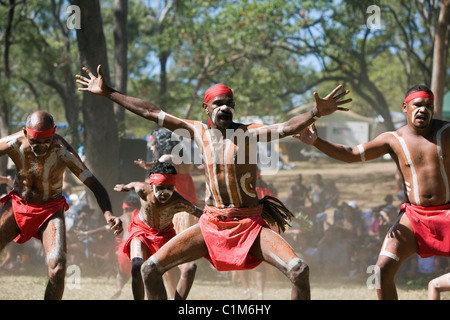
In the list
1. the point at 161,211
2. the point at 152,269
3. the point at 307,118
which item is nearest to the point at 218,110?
the point at 307,118

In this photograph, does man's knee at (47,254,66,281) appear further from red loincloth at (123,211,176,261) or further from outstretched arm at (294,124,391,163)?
outstretched arm at (294,124,391,163)

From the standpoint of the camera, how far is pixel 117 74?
13938 millimetres

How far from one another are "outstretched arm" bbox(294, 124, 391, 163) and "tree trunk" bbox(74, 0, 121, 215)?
5.89 meters

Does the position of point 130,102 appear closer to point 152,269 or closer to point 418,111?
point 152,269

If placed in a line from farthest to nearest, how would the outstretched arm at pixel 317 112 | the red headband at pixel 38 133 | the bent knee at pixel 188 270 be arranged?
the bent knee at pixel 188 270 < the red headband at pixel 38 133 < the outstretched arm at pixel 317 112

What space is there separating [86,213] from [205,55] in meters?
7.56

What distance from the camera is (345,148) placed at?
538 cm

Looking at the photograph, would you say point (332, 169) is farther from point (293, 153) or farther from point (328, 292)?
point (328, 292)

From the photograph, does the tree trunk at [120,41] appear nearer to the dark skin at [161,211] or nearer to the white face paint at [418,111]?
the dark skin at [161,211]

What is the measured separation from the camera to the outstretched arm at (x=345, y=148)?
17.1 feet

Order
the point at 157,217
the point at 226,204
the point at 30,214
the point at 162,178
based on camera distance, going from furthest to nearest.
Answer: the point at 157,217
the point at 162,178
the point at 30,214
the point at 226,204

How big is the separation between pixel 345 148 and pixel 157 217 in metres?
2.13

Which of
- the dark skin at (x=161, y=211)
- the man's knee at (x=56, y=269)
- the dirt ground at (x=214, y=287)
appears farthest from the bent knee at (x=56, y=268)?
the dirt ground at (x=214, y=287)

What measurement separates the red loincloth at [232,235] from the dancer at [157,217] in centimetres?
106
